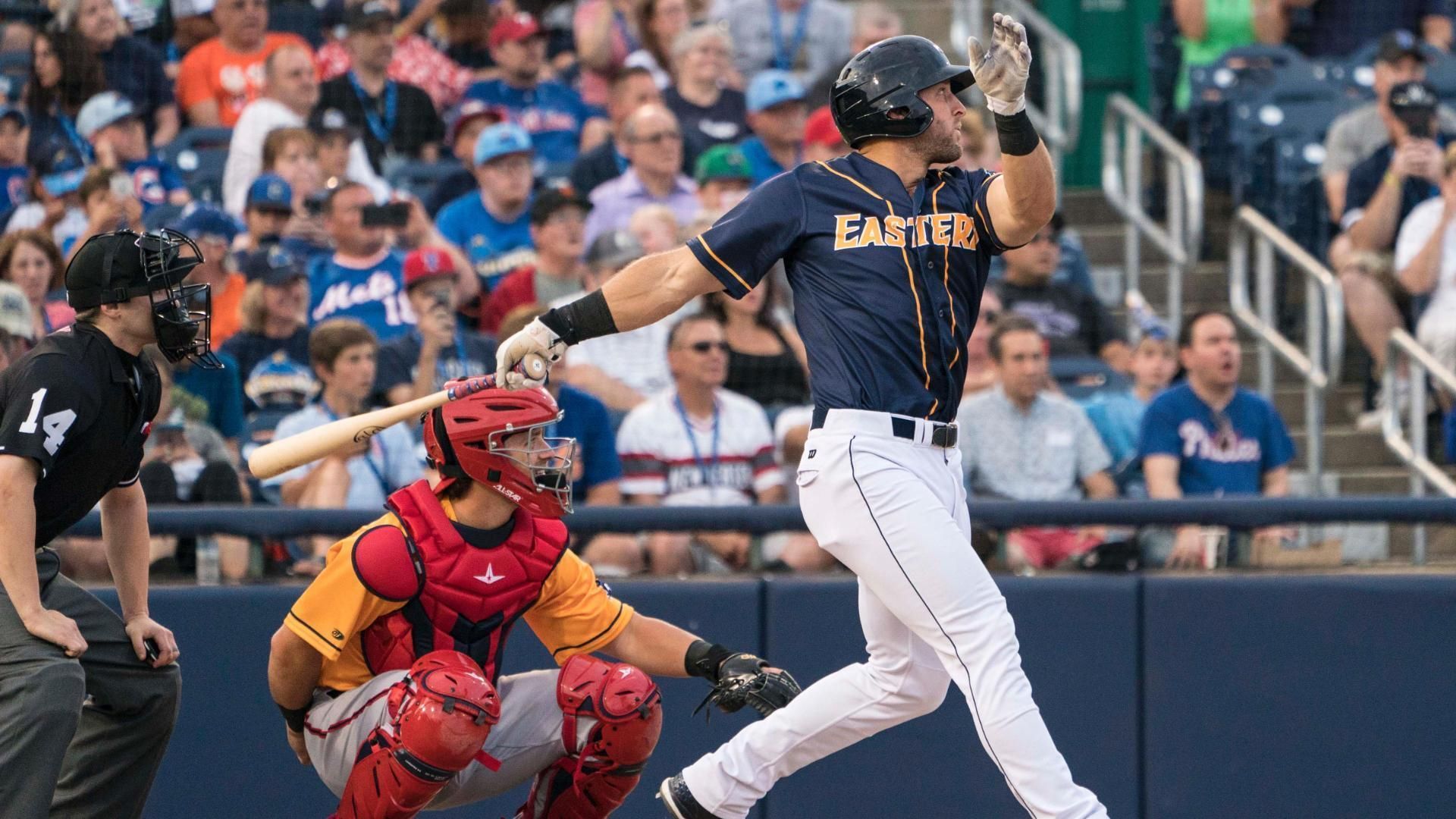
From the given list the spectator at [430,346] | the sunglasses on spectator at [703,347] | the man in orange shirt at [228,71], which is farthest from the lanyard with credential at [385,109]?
the sunglasses on spectator at [703,347]

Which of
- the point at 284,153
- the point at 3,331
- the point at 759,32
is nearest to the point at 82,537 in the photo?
the point at 3,331

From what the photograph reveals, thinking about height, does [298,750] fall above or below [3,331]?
below

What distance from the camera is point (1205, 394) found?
20.2ft

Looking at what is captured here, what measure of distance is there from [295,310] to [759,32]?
134 inches

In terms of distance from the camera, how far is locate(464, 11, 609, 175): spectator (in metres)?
8.52

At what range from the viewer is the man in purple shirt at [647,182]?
761 centimetres

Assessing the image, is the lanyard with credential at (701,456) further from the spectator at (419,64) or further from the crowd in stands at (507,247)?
the spectator at (419,64)

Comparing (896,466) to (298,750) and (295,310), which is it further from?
(295,310)

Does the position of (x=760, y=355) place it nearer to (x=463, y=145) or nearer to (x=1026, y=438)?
(x=1026, y=438)

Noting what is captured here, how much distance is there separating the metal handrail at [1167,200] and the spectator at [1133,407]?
0.98 m

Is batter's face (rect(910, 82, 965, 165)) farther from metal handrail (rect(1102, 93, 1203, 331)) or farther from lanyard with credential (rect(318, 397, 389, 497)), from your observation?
metal handrail (rect(1102, 93, 1203, 331))

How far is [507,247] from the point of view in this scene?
7.59 metres

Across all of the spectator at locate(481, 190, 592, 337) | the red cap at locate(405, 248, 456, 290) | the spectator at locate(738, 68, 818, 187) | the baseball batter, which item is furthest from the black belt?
the spectator at locate(738, 68, 818, 187)

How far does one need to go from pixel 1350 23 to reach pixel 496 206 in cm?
483
